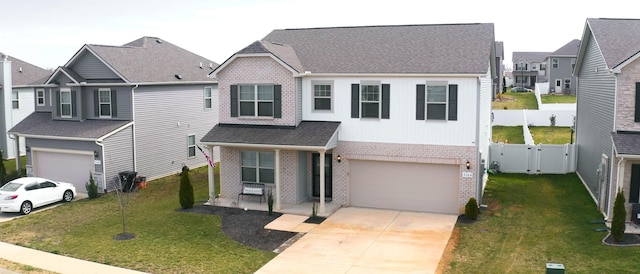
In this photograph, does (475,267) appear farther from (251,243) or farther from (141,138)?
(141,138)

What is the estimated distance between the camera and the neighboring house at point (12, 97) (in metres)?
38.5

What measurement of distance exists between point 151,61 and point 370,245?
63.3 ft

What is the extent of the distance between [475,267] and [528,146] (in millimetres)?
15308

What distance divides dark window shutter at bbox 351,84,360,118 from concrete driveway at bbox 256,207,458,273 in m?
3.89

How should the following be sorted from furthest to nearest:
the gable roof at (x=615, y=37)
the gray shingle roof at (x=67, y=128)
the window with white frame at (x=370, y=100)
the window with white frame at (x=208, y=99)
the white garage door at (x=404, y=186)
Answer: the window with white frame at (x=208, y=99) → the gray shingle roof at (x=67, y=128) → the window with white frame at (x=370, y=100) → the white garage door at (x=404, y=186) → the gable roof at (x=615, y=37)

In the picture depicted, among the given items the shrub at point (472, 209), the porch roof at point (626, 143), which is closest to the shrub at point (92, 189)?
the shrub at point (472, 209)

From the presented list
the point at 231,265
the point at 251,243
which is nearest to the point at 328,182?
the point at 251,243

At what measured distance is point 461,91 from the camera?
2173 cm

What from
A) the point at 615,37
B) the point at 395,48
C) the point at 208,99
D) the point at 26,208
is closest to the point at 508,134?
the point at 615,37

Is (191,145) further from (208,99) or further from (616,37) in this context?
(616,37)

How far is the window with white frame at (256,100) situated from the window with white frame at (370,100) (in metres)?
3.91

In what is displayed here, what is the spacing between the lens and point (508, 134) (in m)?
42.4

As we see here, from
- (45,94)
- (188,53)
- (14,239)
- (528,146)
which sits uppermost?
(188,53)

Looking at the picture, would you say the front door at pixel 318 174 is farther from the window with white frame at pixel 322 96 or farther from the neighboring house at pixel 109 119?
the neighboring house at pixel 109 119
